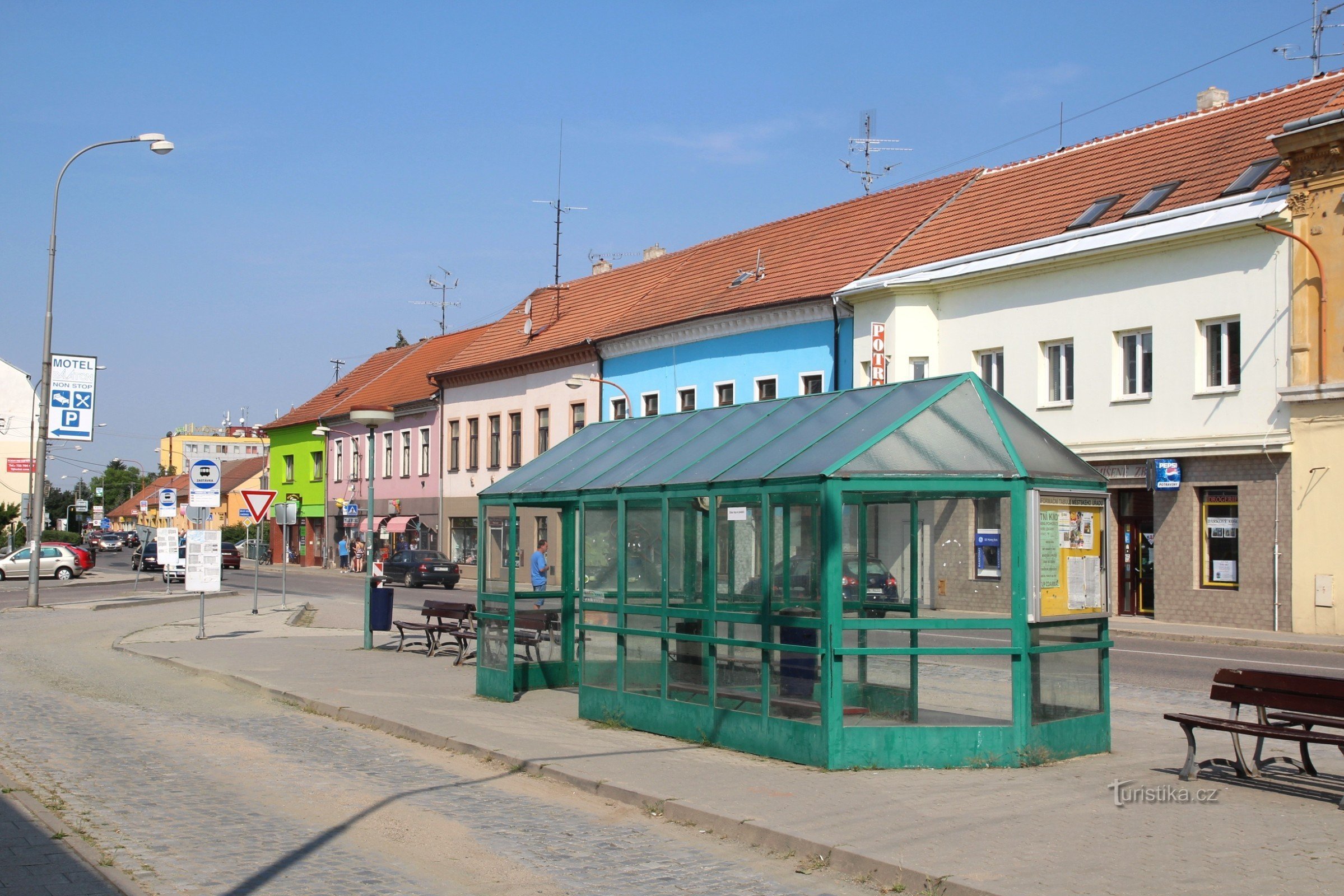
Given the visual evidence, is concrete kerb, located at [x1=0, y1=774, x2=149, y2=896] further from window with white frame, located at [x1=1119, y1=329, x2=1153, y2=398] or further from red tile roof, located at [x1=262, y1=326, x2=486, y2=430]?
red tile roof, located at [x1=262, y1=326, x2=486, y2=430]

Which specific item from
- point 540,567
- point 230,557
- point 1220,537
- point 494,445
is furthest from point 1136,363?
point 230,557

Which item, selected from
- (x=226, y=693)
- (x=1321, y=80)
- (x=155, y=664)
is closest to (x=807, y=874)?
(x=226, y=693)

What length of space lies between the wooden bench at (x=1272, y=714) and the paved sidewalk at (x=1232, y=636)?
46.6 ft

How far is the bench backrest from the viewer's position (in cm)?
852

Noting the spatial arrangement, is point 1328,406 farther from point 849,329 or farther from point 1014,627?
point 1014,627

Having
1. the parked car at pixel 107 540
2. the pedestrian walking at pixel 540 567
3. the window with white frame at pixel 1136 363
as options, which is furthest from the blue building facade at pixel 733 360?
the parked car at pixel 107 540

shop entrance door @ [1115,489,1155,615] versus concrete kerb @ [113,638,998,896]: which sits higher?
shop entrance door @ [1115,489,1155,615]

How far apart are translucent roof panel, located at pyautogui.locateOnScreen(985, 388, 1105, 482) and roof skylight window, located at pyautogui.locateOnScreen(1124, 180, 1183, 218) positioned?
18580mm

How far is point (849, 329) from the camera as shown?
32938mm

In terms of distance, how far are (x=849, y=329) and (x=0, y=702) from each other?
22703mm

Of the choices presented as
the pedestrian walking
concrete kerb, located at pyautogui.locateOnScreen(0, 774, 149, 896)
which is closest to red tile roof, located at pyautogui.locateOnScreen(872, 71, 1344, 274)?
the pedestrian walking

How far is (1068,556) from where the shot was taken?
33.8ft

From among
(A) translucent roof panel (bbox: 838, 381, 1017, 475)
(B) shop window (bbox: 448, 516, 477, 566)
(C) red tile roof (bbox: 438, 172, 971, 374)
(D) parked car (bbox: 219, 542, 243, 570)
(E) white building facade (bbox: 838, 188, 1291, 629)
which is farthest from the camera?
(D) parked car (bbox: 219, 542, 243, 570)

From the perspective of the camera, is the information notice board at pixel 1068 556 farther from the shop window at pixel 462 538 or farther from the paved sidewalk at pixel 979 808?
the shop window at pixel 462 538
